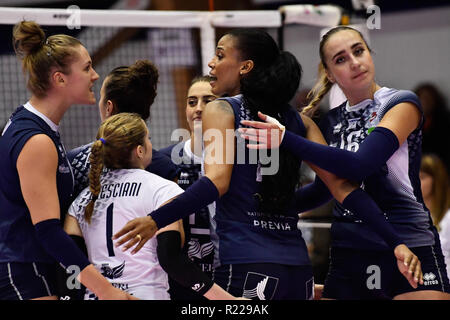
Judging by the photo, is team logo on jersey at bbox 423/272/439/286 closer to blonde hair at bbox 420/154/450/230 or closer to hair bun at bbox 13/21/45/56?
hair bun at bbox 13/21/45/56

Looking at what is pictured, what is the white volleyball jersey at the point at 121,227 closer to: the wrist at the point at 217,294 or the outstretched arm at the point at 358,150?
the wrist at the point at 217,294

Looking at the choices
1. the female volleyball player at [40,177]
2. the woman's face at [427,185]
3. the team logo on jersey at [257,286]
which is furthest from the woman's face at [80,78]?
the woman's face at [427,185]

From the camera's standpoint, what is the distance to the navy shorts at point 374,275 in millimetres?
3186

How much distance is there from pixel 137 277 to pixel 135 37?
6.77 metres

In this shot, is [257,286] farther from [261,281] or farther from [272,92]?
[272,92]

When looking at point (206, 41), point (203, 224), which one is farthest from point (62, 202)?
point (206, 41)

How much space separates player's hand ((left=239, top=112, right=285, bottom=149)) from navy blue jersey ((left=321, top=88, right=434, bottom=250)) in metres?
0.57

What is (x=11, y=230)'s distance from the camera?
2908mm

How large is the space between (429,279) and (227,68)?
1380 millimetres

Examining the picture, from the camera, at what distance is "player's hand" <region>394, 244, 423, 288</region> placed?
2967 millimetres

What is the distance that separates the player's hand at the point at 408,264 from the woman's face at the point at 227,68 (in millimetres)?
1062

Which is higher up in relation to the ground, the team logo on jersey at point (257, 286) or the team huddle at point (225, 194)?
the team huddle at point (225, 194)

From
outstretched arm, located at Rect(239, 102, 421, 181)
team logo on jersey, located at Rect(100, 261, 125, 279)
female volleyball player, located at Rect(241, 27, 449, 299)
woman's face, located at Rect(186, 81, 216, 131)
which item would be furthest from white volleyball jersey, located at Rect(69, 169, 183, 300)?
woman's face, located at Rect(186, 81, 216, 131)

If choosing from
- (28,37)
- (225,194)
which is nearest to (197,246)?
(225,194)
